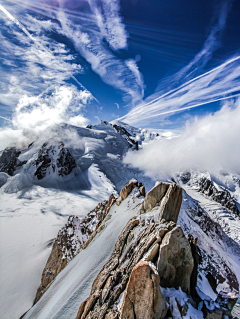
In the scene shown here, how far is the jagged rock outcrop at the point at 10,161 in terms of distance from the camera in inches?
2798

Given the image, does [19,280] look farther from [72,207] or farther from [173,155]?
[173,155]

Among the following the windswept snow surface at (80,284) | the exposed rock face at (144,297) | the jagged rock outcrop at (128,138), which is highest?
the jagged rock outcrop at (128,138)

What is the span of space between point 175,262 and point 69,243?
1537 centimetres

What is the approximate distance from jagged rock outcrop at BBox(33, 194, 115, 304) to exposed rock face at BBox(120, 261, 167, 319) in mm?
9532

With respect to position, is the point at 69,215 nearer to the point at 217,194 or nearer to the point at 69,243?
the point at 69,243

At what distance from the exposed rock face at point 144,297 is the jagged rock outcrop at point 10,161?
8375 centimetres

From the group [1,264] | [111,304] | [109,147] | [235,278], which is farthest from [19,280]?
[109,147]

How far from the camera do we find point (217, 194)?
119 metres

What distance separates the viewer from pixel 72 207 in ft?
141

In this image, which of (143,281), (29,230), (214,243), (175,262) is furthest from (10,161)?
(214,243)

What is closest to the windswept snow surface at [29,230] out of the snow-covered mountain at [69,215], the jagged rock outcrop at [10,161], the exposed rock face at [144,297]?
the snow-covered mountain at [69,215]

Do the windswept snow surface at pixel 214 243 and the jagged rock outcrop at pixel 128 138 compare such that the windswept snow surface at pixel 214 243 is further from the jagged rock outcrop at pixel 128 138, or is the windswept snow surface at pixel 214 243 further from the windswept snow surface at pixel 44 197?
the jagged rock outcrop at pixel 128 138

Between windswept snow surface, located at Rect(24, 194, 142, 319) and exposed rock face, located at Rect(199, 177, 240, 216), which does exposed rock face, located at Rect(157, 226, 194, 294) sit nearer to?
windswept snow surface, located at Rect(24, 194, 142, 319)

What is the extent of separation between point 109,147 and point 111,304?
87873mm
